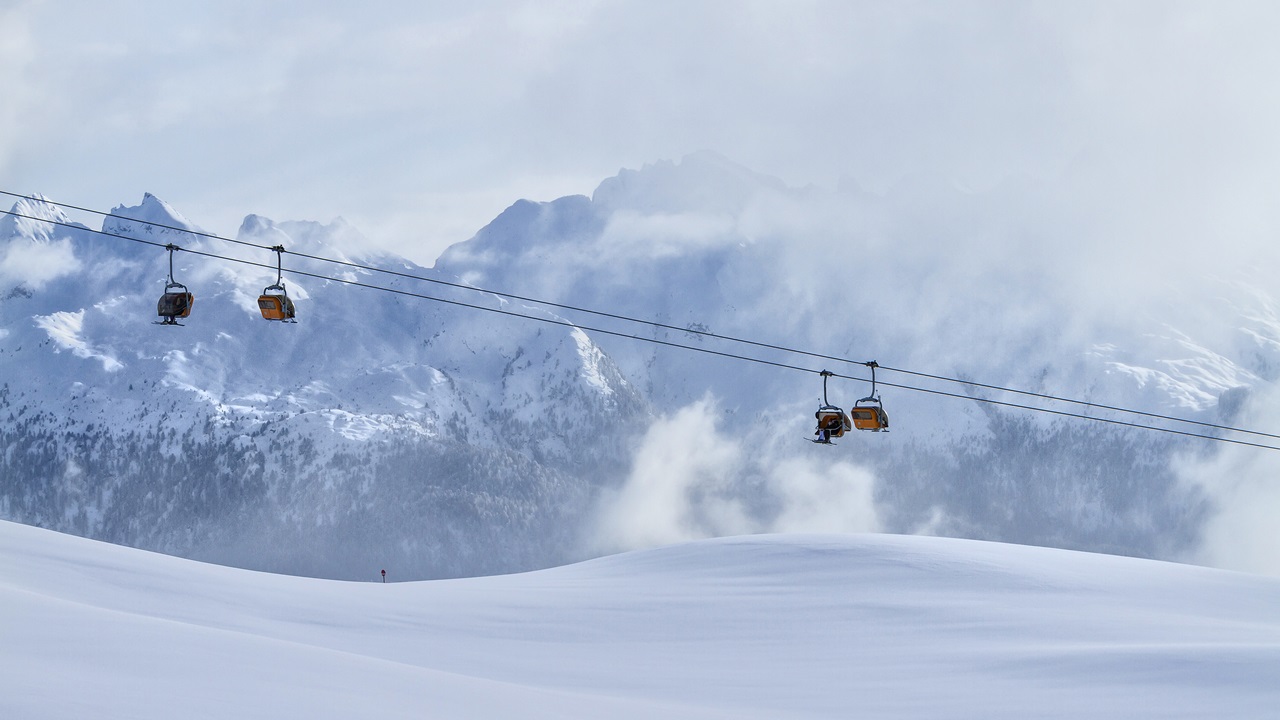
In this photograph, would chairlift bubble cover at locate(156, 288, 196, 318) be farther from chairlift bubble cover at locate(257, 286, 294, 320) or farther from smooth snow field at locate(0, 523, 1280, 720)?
smooth snow field at locate(0, 523, 1280, 720)

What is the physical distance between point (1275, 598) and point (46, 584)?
28334 mm

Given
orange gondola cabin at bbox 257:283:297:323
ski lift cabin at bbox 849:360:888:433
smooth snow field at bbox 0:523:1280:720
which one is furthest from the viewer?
ski lift cabin at bbox 849:360:888:433

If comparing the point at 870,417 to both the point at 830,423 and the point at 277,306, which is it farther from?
the point at 277,306

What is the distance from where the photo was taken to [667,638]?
77.6ft

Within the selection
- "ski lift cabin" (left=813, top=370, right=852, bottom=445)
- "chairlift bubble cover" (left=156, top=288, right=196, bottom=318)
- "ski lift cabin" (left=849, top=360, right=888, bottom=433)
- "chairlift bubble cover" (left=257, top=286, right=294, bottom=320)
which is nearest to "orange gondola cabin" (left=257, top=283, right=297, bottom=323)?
"chairlift bubble cover" (left=257, top=286, right=294, bottom=320)

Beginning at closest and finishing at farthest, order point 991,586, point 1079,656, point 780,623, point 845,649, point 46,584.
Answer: point 46,584 < point 1079,656 < point 845,649 < point 780,623 < point 991,586

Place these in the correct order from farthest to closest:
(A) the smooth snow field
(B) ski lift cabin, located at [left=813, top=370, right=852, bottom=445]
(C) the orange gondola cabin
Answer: (B) ski lift cabin, located at [left=813, top=370, right=852, bottom=445]
(C) the orange gondola cabin
(A) the smooth snow field

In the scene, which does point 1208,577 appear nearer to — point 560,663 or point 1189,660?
point 1189,660

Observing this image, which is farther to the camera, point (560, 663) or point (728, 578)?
point (728, 578)

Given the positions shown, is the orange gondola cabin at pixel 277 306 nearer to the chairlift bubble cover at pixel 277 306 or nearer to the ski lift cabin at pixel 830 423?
the chairlift bubble cover at pixel 277 306

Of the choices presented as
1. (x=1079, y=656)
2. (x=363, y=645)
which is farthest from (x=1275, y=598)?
(x=363, y=645)

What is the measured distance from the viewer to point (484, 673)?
19.1 metres

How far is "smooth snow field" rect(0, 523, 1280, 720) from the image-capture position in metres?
12.3

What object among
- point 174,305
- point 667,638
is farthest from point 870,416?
point 174,305
